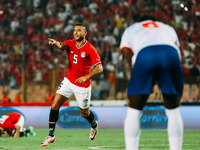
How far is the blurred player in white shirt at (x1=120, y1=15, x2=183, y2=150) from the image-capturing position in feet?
15.3

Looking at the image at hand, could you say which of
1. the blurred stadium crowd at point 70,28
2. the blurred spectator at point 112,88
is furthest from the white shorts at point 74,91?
the blurred stadium crowd at point 70,28

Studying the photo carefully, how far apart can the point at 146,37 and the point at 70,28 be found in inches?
561

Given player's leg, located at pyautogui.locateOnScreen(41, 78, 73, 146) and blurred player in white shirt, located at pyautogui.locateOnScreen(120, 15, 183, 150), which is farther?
player's leg, located at pyautogui.locateOnScreen(41, 78, 73, 146)

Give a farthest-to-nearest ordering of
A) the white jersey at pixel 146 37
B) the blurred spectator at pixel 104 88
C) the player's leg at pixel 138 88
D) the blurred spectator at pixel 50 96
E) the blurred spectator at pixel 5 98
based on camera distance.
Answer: the blurred spectator at pixel 5 98
the blurred spectator at pixel 50 96
the blurred spectator at pixel 104 88
the white jersey at pixel 146 37
the player's leg at pixel 138 88

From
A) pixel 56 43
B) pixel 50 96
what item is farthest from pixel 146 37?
pixel 50 96

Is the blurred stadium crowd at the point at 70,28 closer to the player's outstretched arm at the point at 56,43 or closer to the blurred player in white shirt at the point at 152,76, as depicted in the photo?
the player's outstretched arm at the point at 56,43

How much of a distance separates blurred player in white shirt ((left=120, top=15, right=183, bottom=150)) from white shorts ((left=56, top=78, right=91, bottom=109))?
3853 mm

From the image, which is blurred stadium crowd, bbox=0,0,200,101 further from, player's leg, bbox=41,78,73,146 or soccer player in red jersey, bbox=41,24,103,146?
player's leg, bbox=41,78,73,146

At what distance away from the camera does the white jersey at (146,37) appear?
15.6 ft

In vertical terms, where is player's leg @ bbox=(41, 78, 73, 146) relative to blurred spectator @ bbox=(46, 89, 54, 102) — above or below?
above

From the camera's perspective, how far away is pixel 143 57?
4.69m

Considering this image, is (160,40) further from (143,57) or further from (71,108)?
(71,108)

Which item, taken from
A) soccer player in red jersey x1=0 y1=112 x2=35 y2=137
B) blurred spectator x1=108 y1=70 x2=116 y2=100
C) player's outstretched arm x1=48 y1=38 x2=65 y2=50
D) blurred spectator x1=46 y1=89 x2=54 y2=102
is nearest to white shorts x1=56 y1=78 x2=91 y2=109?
player's outstretched arm x1=48 y1=38 x2=65 y2=50

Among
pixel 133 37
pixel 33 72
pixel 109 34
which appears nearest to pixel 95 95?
pixel 33 72
